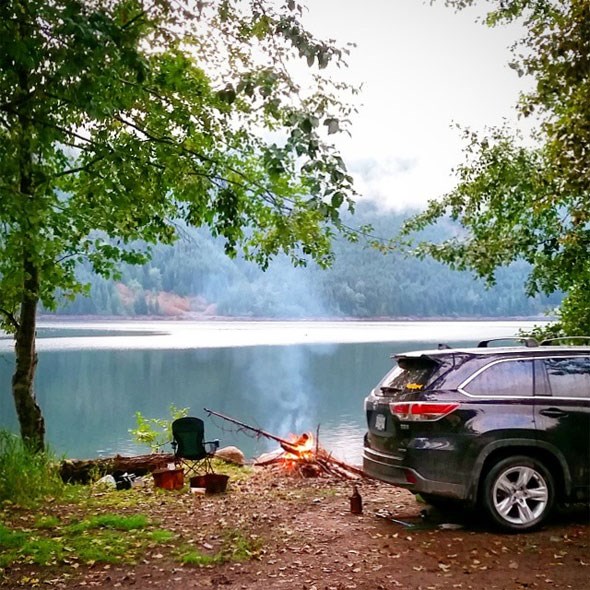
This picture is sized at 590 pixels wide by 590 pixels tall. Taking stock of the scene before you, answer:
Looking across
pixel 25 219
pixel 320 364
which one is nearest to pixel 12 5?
pixel 25 219

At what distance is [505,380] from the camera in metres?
7.54

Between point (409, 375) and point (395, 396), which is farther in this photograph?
point (409, 375)

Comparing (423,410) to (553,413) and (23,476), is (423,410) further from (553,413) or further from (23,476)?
(23,476)

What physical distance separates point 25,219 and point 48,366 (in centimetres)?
6010

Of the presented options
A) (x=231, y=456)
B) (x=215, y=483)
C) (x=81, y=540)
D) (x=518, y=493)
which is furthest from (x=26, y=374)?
(x=518, y=493)

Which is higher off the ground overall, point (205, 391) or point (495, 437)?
point (495, 437)

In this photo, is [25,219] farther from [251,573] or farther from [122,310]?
[122,310]

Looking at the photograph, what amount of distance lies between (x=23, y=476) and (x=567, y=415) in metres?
6.72

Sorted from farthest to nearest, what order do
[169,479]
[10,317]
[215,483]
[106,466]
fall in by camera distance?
[106,466] → [10,317] → [169,479] → [215,483]

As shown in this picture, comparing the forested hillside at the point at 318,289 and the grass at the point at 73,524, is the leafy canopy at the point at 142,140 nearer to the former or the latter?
the grass at the point at 73,524

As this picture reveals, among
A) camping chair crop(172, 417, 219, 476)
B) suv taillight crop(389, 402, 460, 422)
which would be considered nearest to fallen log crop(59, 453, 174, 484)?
camping chair crop(172, 417, 219, 476)

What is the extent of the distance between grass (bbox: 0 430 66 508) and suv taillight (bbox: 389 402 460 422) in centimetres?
471

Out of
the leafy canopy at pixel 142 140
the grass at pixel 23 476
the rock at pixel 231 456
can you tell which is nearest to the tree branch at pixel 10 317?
the leafy canopy at pixel 142 140

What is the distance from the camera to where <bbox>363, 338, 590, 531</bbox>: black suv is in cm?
723
